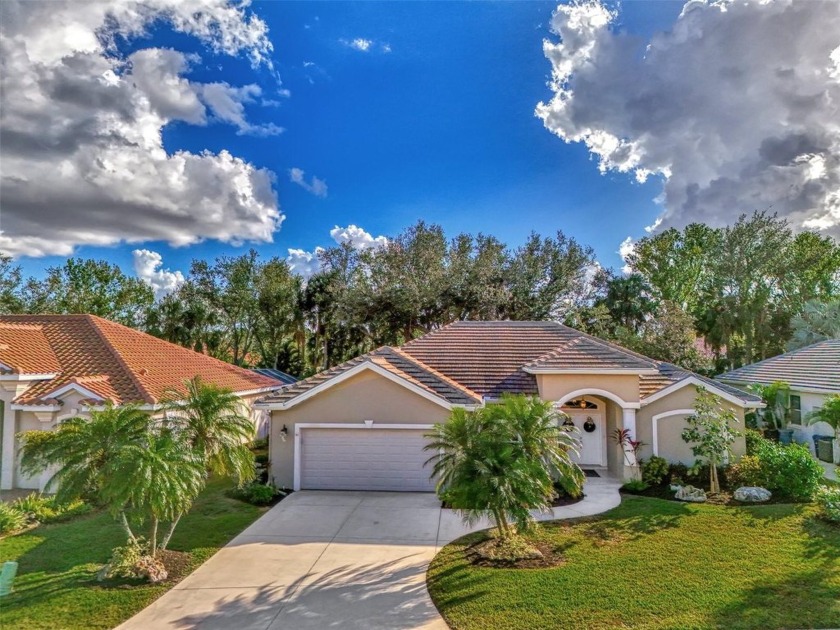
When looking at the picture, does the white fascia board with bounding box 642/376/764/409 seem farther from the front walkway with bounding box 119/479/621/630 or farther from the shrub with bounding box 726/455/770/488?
the front walkway with bounding box 119/479/621/630

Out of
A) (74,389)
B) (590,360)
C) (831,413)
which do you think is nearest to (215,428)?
(74,389)

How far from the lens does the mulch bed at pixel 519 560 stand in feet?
27.9

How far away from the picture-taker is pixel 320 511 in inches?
473

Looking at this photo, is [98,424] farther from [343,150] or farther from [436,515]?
[343,150]

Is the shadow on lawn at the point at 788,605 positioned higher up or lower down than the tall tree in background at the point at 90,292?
lower down

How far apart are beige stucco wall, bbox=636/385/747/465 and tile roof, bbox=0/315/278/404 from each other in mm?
13853

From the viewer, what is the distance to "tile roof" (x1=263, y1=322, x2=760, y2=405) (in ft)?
48.5

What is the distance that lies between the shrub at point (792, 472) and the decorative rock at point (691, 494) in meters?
1.85

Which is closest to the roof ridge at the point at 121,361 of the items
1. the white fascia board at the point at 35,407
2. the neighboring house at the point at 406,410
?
the white fascia board at the point at 35,407

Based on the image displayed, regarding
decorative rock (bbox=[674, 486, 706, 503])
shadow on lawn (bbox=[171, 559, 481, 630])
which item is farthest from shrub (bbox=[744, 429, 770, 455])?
shadow on lawn (bbox=[171, 559, 481, 630])

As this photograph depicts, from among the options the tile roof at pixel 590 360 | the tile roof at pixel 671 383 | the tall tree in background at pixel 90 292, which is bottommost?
the tile roof at pixel 671 383

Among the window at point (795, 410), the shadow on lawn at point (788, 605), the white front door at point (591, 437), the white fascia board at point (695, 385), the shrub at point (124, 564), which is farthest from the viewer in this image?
the window at point (795, 410)

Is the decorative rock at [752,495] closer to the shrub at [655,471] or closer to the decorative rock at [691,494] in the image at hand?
the decorative rock at [691,494]

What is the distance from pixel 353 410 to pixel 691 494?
10063mm
